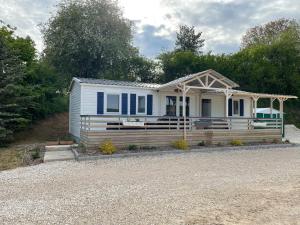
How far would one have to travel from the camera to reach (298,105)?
29359 mm

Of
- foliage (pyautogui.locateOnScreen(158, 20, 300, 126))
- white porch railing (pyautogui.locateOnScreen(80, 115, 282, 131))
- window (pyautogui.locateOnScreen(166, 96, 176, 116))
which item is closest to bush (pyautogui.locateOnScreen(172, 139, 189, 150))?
white porch railing (pyautogui.locateOnScreen(80, 115, 282, 131))

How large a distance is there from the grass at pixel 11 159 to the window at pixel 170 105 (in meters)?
7.29

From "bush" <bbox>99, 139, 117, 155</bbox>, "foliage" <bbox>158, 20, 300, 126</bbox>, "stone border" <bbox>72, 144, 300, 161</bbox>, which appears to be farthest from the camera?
"foliage" <bbox>158, 20, 300, 126</bbox>

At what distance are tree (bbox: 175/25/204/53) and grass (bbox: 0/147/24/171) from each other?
27.9 m

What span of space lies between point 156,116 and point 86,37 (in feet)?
39.9

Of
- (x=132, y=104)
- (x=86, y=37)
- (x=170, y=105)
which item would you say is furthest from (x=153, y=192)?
(x=86, y=37)

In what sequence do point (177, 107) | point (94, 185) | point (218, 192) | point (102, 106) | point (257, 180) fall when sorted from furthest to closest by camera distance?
1. point (177, 107)
2. point (102, 106)
3. point (257, 180)
4. point (94, 185)
5. point (218, 192)

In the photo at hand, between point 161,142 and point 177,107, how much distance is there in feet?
13.5

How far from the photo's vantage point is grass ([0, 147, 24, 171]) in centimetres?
898

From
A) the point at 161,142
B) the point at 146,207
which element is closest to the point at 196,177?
the point at 146,207

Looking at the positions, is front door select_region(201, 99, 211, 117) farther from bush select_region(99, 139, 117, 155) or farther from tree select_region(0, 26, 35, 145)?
tree select_region(0, 26, 35, 145)

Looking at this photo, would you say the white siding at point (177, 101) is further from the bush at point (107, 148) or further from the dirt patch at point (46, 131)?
the dirt patch at point (46, 131)

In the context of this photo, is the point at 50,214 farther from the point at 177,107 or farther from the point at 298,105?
the point at 298,105

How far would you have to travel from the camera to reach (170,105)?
51.0 ft
